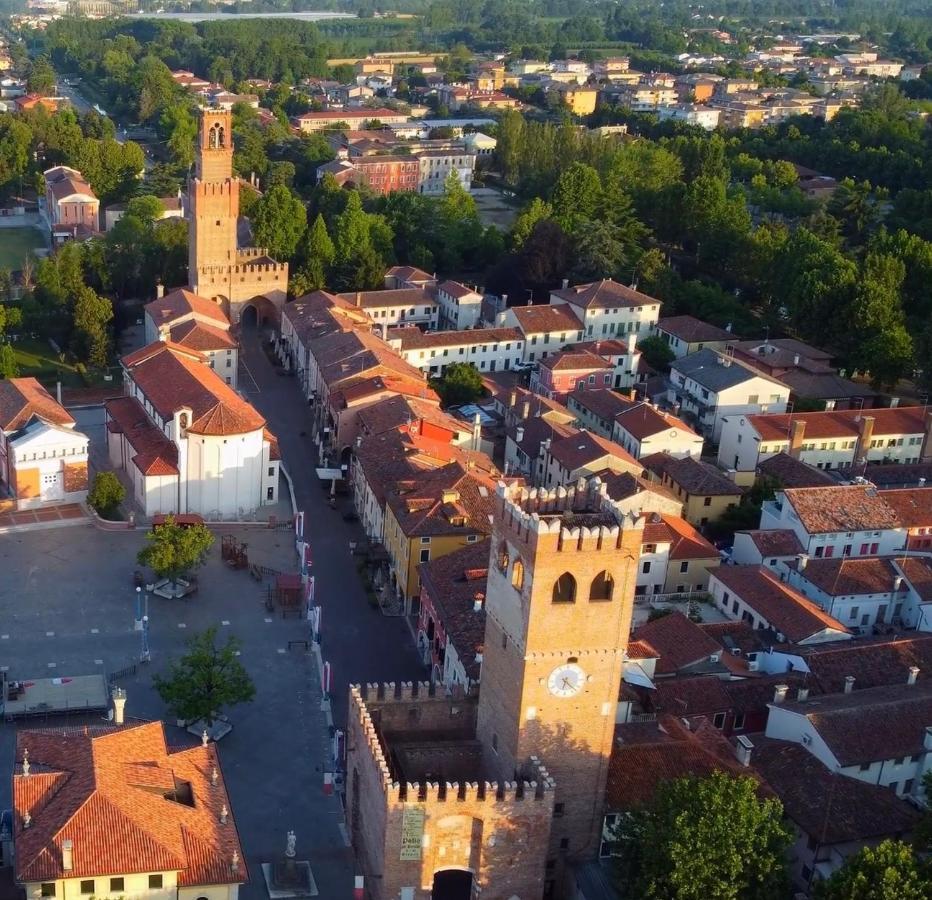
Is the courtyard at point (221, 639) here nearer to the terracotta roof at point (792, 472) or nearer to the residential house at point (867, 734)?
the residential house at point (867, 734)

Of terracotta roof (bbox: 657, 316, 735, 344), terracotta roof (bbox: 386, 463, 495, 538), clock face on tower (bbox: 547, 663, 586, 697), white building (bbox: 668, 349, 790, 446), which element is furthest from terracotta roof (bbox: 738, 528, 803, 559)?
terracotta roof (bbox: 657, 316, 735, 344)

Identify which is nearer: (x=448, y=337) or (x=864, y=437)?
(x=864, y=437)

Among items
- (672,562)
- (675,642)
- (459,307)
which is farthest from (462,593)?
(459,307)

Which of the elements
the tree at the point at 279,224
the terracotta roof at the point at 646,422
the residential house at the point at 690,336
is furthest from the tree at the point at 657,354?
the tree at the point at 279,224

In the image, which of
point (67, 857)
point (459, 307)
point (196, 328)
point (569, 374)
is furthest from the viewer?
point (459, 307)

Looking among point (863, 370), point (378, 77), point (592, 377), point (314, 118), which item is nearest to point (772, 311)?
point (863, 370)

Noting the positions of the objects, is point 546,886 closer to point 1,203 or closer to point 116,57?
point 1,203

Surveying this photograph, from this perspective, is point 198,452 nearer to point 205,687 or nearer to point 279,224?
point 205,687
